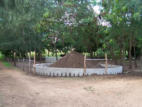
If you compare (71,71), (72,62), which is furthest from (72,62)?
(71,71)

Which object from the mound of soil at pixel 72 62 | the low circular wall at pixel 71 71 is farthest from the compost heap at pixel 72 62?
the low circular wall at pixel 71 71

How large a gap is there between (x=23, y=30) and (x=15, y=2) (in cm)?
1398

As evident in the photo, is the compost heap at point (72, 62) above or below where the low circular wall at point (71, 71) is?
above

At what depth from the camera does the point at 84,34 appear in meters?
18.5

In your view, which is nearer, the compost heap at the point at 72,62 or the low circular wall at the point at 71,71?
the low circular wall at the point at 71,71

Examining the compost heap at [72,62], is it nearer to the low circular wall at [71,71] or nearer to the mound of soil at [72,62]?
the mound of soil at [72,62]

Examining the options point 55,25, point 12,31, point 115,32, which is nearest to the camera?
point 115,32

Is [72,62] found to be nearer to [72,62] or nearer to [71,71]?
[72,62]

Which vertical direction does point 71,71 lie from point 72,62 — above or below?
below

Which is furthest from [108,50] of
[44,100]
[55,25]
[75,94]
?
[44,100]

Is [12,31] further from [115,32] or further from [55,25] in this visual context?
[115,32]

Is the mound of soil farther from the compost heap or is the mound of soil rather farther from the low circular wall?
the low circular wall

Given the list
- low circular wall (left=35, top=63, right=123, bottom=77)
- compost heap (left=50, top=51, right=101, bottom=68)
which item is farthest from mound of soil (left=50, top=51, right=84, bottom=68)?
low circular wall (left=35, top=63, right=123, bottom=77)

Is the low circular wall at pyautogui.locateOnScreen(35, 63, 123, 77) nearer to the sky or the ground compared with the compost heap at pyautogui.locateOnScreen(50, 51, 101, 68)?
nearer to the ground
